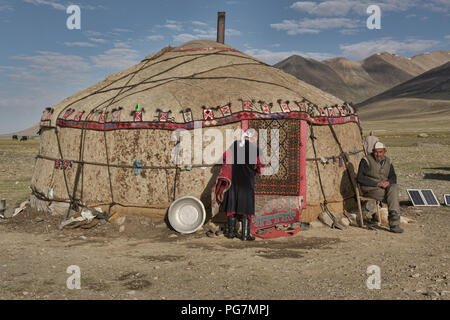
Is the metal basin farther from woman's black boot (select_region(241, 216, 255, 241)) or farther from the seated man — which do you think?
the seated man

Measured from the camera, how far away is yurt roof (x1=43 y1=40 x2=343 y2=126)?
7652 millimetres

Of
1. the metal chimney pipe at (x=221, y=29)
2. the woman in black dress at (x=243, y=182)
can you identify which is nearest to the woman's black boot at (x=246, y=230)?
the woman in black dress at (x=243, y=182)

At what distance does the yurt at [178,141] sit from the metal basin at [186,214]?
1.04 ft

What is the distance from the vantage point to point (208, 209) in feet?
24.3

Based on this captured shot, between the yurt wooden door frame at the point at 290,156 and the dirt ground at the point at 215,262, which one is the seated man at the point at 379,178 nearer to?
the dirt ground at the point at 215,262

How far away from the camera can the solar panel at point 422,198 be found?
9.00 metres

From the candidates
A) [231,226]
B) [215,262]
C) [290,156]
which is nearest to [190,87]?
[290,156]

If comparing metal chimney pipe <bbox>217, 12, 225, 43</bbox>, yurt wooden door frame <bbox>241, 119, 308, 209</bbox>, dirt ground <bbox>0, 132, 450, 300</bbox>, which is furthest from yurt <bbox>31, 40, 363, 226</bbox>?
metal chimney pipe <bbox>217, 12, 225, 43</bbox>

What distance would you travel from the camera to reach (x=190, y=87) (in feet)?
26.8

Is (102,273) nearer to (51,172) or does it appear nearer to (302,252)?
(302,252)

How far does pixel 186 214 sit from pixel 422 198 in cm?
533

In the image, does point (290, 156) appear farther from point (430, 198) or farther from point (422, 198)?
point (430, 198)

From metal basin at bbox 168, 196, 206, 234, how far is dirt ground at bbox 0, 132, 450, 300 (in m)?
0.18
